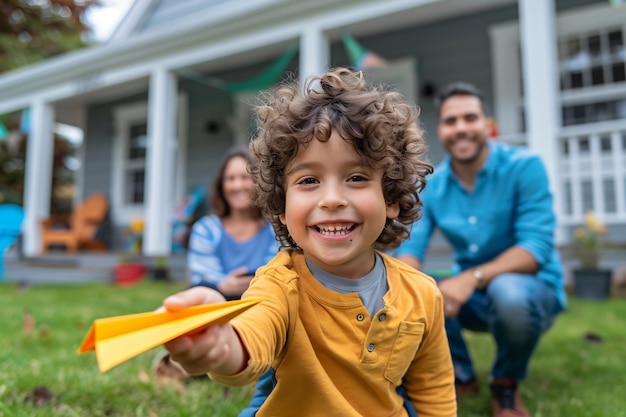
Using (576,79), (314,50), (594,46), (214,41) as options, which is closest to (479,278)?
(314,50)

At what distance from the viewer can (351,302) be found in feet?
3.36

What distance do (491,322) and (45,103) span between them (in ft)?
28.5

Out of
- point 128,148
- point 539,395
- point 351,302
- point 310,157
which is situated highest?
point 128,148

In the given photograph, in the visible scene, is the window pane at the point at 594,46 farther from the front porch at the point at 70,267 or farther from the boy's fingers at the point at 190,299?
the boy's fingers at the point at 190,299

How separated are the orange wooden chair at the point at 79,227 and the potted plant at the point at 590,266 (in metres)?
7.52

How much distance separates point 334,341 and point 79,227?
A: 28.3 ft

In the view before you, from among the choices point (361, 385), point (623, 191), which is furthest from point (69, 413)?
point (623, 191)

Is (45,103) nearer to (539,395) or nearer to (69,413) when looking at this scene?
(69,413)

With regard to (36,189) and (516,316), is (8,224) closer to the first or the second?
(36,189)

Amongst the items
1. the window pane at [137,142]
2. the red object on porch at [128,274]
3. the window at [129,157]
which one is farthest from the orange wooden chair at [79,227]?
the red object on porch at [128,274]

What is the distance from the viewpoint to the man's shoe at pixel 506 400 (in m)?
1.74

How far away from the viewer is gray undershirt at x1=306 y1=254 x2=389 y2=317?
105cm

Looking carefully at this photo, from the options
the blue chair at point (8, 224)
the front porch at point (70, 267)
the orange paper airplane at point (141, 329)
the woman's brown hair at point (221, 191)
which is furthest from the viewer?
the blue chair at point (8, 224)

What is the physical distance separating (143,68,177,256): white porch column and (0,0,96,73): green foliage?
6949 mm
